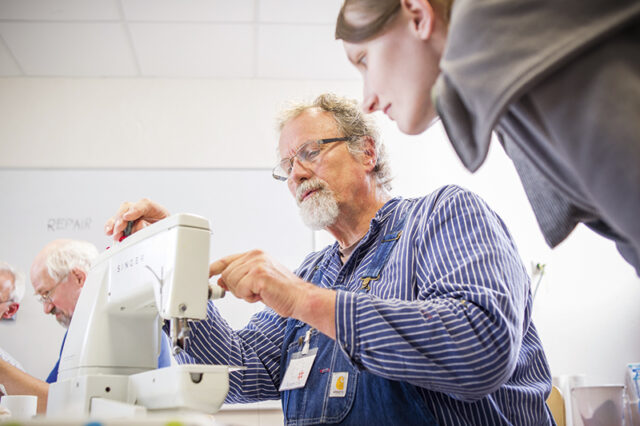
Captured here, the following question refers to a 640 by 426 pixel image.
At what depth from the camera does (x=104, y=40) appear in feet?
10.8

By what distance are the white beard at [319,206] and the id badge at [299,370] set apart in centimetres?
44

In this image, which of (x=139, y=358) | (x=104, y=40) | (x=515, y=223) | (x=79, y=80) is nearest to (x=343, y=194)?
(x=139, y=358)

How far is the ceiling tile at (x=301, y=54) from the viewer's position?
3.28 meters

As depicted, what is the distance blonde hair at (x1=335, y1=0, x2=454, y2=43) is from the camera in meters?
0.75

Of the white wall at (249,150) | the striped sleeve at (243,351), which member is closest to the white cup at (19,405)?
the striped sleeve at (243,351)

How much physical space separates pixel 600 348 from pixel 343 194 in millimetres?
2297

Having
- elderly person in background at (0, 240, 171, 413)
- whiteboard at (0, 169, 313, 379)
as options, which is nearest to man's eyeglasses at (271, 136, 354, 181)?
elderly person in background at (0, 240, 171, 413)

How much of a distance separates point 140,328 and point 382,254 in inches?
22.5

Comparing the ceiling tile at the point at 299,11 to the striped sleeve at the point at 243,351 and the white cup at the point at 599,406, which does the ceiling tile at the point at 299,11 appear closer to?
the striped sleeve at the point at 243,351

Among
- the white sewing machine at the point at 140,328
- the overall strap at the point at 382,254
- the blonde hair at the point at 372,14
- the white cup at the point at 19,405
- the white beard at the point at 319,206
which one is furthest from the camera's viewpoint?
the white beard at the point at 319,206

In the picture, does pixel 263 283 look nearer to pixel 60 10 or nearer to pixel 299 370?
pixel 299 370

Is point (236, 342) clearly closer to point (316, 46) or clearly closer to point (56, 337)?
point (56, 337)

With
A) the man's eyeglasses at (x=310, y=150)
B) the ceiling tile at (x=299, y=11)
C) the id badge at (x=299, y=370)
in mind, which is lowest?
the id badge at (x=299, y=370)

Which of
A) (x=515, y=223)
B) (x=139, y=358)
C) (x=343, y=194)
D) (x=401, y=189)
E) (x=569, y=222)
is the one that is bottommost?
(x=139, y=358)
